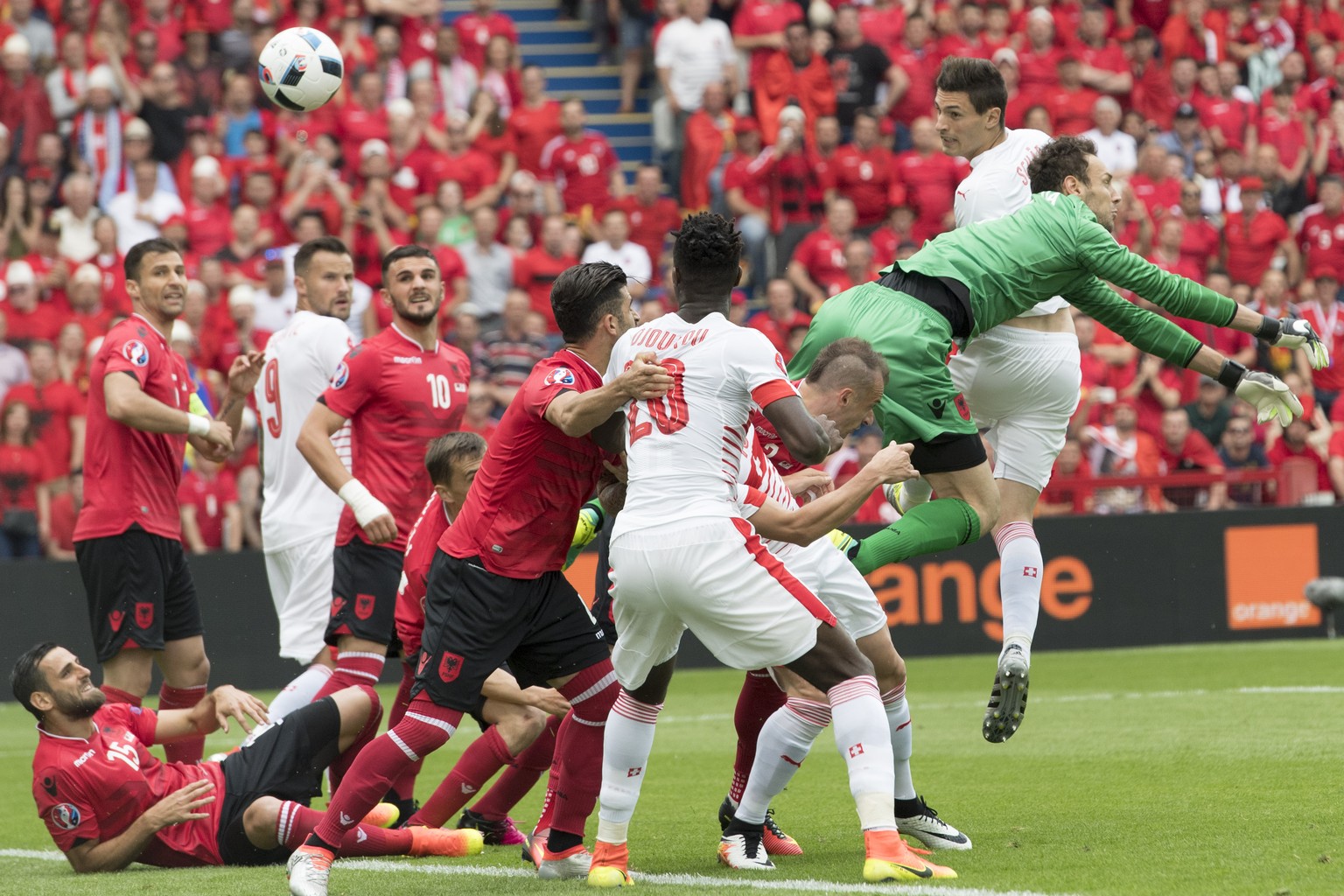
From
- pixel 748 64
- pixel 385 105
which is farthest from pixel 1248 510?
pixel 385 105

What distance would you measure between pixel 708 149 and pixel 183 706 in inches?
445

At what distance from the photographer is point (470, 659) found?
6.04 metres

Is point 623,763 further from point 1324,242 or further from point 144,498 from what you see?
point 1324,242

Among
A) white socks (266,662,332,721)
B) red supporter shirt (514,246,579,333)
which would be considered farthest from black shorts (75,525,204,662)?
red supporter shirt (514,246,579,333)

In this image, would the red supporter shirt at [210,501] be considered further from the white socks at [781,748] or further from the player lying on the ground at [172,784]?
the white socks at [781,748]

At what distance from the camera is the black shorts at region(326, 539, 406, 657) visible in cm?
800

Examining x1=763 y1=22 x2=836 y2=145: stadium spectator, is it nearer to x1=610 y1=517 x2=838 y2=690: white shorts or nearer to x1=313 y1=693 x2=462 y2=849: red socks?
x1=313 y1=693 x2=462 y2=849: red socks

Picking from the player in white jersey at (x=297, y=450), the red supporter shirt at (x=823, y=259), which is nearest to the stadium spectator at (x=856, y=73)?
the red supporter shirt at (x=823, y=259)

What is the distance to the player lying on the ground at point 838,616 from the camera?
19.6 feet

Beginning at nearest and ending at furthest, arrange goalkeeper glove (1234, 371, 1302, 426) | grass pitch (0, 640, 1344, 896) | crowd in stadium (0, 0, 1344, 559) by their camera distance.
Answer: grass pitch (0, 640, 1344, 896) → goalkeeper glove (1234, 371, 1302, 426) → crowd in stadium (0, 0, 1344, 559)

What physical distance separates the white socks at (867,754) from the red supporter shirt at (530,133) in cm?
1321

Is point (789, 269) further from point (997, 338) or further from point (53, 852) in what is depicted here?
point (53, 852)

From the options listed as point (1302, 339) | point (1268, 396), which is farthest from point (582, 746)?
point (1302, 339)

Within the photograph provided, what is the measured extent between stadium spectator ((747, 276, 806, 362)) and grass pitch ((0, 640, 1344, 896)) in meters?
4.53
